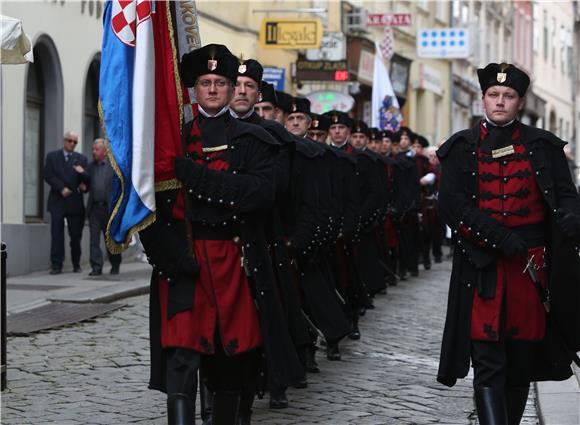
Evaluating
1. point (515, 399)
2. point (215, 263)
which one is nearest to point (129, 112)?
point (215, 263)

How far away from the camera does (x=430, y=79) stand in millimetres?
43438

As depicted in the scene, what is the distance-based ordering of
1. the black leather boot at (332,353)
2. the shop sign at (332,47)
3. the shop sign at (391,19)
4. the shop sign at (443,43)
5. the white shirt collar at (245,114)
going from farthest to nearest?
the shop sign at (443,43)
the shop sign at (391,19)
the shop sign at (332,47)
the black leather boot at (332,353)
the white shirt collar at (245,114)

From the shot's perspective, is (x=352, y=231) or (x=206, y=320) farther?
(x=352, y=231)

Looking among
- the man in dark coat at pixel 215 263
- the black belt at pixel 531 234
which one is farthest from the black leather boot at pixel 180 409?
the black belt at pixel 531 234

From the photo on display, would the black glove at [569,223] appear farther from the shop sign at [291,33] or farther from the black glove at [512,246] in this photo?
the shop sign at [291,33]

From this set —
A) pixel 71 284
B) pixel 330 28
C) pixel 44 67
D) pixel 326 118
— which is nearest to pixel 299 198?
pixel 326 118

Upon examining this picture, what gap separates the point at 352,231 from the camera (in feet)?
41.1

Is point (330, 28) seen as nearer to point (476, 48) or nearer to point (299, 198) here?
point (476, 48)

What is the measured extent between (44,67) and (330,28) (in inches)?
523

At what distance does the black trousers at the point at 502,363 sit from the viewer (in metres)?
7.05

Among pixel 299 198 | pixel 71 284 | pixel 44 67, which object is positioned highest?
pixel 44 67

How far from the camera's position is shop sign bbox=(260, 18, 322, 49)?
26859 mm

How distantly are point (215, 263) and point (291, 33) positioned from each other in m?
20.7

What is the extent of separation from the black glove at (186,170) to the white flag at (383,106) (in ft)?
61.7
